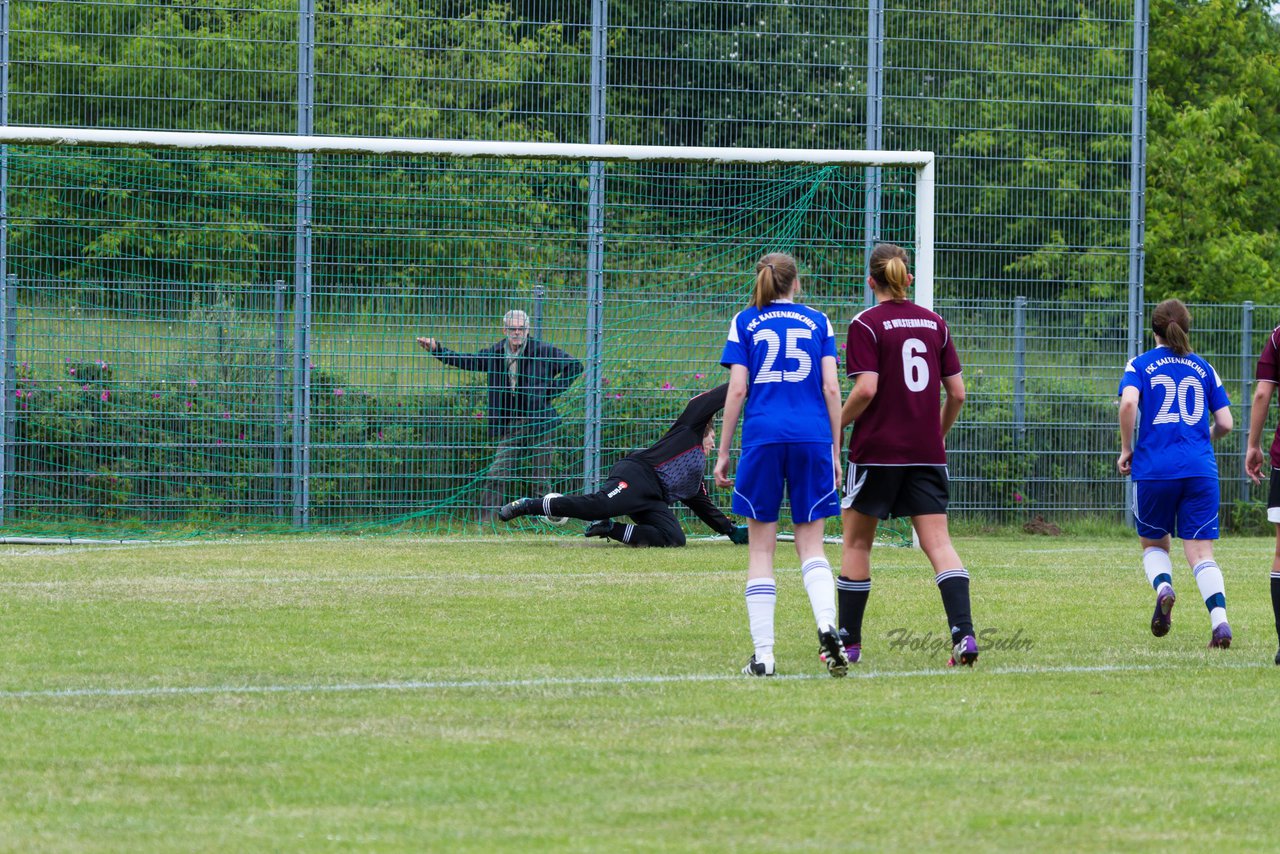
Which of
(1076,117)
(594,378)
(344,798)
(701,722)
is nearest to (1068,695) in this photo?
(701,722)

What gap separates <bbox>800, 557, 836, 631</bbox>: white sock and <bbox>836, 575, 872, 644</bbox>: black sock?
1.34 ft

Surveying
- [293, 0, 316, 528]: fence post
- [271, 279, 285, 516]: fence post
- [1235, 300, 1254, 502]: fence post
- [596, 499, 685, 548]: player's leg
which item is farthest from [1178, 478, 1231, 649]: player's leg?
[1235, 300, 1254, 502]: fence post

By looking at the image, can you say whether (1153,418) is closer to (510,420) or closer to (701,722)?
(701,722)

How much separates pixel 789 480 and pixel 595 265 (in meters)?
9.54

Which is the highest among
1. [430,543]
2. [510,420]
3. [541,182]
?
[541,182]

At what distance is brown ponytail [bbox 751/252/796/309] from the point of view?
25.1ft

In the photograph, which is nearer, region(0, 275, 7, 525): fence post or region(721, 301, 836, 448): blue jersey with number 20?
region(721, 301, 836, 448): blue jersey with number 20

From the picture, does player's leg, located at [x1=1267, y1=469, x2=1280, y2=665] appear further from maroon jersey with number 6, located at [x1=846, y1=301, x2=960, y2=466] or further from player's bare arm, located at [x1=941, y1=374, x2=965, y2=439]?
maroon jersey with number 6, located at [x1=846, y1=301, x2=960, y2=466]

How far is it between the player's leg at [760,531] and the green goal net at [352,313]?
8095mm

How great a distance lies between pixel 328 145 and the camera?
47.5 feet

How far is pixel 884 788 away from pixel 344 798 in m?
1.55

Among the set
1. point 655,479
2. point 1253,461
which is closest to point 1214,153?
point 655,479

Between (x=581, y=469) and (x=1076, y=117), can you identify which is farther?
(x=1076, y=117)

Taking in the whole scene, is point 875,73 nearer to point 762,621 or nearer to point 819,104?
point 819,104
